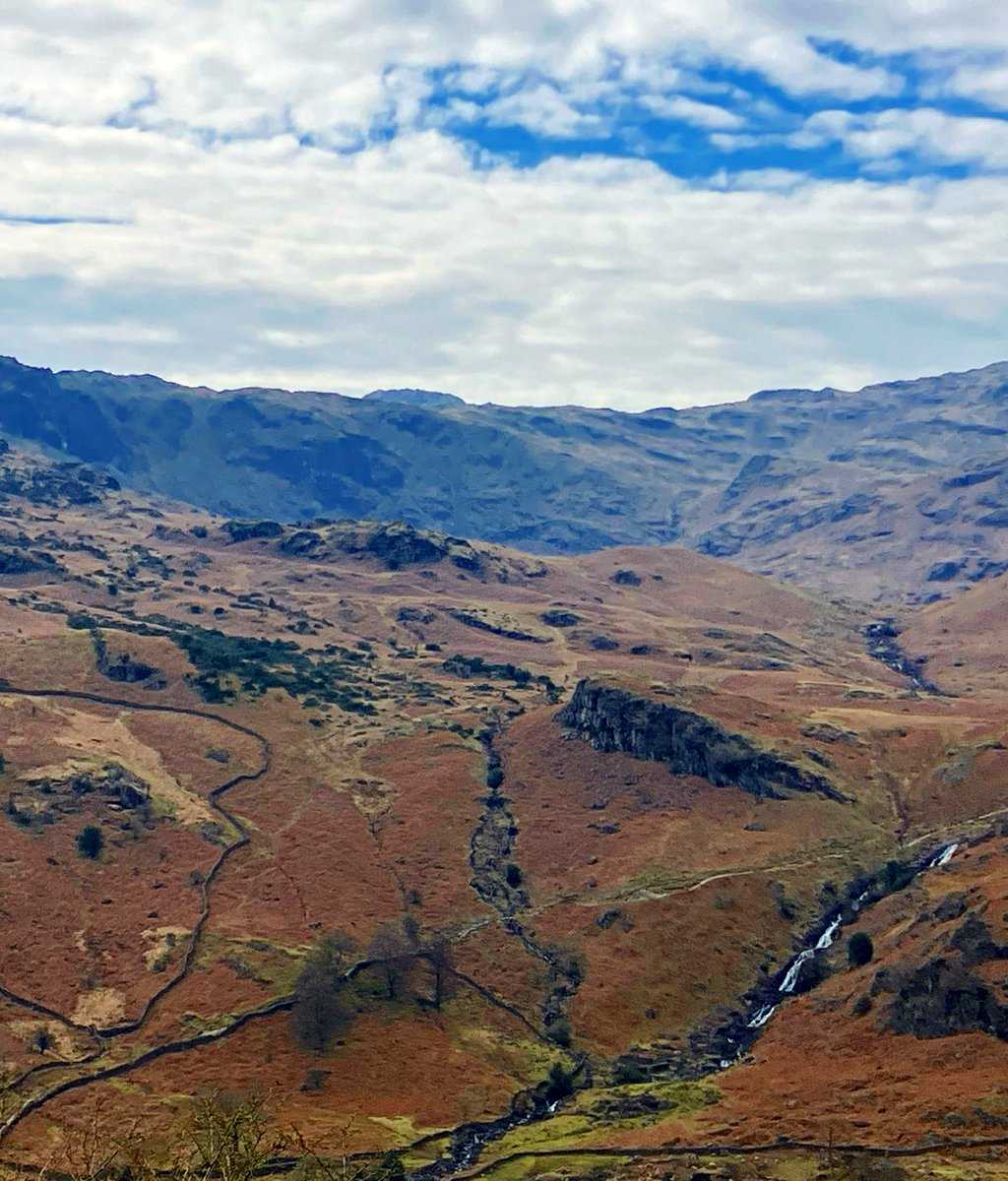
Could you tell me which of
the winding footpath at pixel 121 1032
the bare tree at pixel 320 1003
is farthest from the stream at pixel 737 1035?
the winding footpath at pixel 121 1032

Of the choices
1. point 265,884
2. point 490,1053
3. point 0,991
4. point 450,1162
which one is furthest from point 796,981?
point 0,991

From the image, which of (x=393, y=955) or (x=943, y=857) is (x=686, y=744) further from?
(x=393, y=955)

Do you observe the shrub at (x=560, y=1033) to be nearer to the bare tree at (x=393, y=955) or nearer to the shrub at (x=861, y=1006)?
the bare tree at (x=393, y=955)

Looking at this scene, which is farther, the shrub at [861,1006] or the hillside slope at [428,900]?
the shrub at [861,1006]

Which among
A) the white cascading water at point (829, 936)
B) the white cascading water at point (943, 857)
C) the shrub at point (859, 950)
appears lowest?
the white cascading water at point (829, 936)

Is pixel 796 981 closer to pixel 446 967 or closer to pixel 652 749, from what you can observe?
pixel 446 967

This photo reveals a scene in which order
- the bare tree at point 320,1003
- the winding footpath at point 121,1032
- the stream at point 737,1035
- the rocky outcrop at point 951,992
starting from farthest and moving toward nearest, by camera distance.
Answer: the bare tree at point 320,1003, the rocky outcrop at point 951,992, the winding footpath at point 121,1032, the stream at point 737,1035

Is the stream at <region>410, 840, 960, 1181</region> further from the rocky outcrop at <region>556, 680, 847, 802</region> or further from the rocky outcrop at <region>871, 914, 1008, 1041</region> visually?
the rocky outcrop at <region>556, 680, 847, 802</region>
